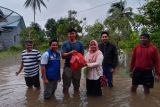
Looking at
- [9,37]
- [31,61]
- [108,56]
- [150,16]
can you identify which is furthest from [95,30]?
[9,37]

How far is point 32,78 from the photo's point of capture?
1070cm

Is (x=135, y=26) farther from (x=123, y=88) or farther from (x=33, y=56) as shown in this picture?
(x=33, y=56)

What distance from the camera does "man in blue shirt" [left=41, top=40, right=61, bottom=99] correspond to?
9219mm

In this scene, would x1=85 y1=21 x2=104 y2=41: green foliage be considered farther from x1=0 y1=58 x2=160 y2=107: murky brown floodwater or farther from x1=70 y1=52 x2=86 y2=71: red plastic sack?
x1=70 y1=52 x2=86 y2=71: red plastic sack

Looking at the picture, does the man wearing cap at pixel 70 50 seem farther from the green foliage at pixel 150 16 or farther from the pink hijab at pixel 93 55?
the green foliage at pixel 150 16

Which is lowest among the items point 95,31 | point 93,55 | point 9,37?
point 93,55

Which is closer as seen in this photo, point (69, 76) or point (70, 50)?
point (70, 50)

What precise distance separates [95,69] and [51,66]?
1.13 metres

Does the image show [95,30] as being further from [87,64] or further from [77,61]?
[77,61]

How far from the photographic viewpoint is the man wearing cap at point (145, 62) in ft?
31.5

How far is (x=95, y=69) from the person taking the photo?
380 inches

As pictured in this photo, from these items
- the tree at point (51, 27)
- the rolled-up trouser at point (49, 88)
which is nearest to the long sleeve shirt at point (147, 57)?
the rolled-up trouser at point (49, 88)

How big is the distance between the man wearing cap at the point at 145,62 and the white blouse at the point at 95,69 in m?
0.94

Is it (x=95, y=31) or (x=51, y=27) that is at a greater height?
(x=51, y=27)
